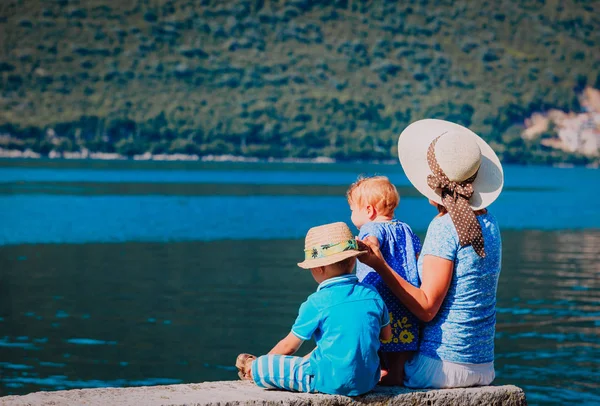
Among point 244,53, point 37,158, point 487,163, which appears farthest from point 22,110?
point 487,163

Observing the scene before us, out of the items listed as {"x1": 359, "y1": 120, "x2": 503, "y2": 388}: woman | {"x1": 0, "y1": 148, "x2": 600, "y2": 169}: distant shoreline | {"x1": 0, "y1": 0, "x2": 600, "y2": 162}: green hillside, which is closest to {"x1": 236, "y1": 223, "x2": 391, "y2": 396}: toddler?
{"x1": 359, "y1": 120, "x2": 503, "y2": 388}: woman

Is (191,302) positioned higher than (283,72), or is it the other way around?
(283,72)

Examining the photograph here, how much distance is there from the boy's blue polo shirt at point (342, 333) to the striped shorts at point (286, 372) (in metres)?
0.05

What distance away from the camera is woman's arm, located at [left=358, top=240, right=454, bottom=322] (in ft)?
14.6

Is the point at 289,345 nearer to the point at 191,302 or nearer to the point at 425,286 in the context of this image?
the point at 425,286

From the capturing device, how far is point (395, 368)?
4734 mm

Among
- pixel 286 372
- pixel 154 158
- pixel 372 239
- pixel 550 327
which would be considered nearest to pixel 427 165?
pixel 372 239

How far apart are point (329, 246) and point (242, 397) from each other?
2.49ft

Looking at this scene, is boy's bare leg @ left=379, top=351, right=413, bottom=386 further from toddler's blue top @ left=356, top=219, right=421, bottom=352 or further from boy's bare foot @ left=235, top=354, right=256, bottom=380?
boy's bare foot @ left=235, top=354, right=256, bottom=380

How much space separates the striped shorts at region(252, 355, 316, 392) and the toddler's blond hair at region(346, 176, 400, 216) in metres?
0.85

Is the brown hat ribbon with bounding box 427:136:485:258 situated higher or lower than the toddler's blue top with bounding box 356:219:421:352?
higher

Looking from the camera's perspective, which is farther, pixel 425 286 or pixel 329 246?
pixel 425 286

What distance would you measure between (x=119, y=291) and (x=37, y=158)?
151768 mm

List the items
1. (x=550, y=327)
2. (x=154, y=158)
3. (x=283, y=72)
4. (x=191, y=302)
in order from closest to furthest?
(x=550, y=327) < (x=191, y=302) < (x=154, y=158) < (x=283, y=72)
